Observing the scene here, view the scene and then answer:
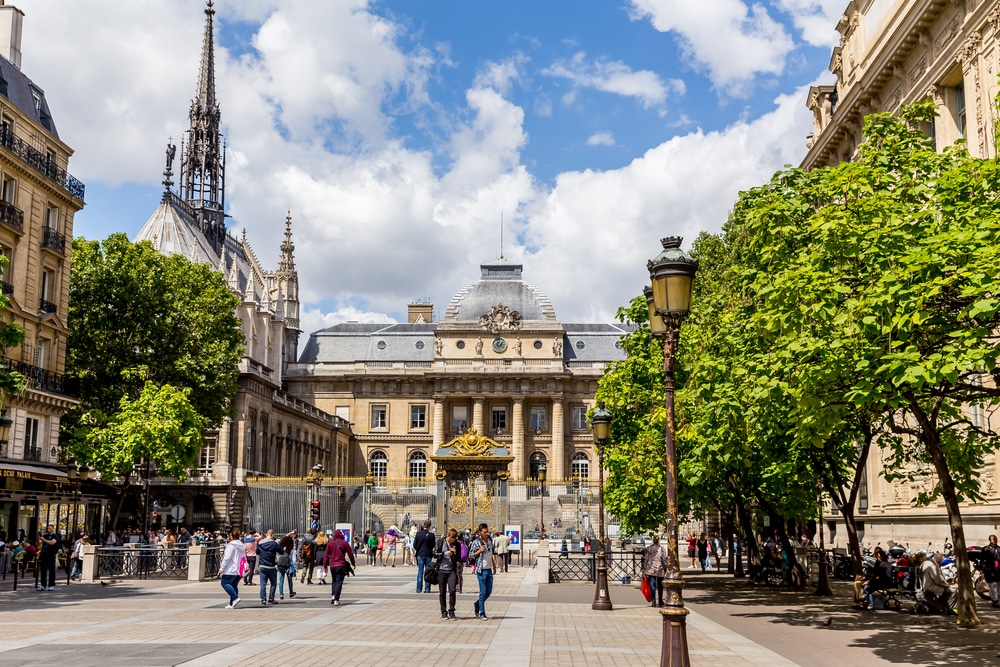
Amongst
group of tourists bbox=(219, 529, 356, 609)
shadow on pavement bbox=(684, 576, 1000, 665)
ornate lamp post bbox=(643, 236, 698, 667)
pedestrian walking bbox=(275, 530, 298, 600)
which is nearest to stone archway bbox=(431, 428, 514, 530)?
shadow on pavement bbox=(684, 576, 1000, 665)

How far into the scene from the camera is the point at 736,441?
872 inches

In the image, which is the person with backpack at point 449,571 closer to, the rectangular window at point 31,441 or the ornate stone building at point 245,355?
the rectangular window at point 31,441

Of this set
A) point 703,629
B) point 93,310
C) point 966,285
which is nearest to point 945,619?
point 703,629

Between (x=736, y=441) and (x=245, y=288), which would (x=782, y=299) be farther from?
(x=245, y=288)

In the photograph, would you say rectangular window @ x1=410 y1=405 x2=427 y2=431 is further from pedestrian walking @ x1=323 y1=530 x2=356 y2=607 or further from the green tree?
pedestrian walking @ x1=323 y1=530 x2=356 y2=607

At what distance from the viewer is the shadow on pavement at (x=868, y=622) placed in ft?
47.0

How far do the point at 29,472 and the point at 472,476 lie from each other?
60.5ft

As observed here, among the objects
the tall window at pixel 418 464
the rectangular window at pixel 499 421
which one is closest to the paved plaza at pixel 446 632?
the rectangular window at pixel 499 421

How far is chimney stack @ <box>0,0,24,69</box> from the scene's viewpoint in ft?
138

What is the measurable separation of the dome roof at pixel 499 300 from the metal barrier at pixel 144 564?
61522 mm

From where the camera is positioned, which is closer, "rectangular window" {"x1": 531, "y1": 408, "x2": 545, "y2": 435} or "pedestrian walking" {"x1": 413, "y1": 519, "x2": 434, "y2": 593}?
"pedestrian walking" {"x1": 413, "y1": 519, "x2": 434, "y2": 593}

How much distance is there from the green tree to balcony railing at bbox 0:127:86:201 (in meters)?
6.05

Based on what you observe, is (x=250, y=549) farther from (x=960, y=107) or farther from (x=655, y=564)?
(x=960, y=107)

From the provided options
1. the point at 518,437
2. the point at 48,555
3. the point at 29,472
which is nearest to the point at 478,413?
the point at 518,437
